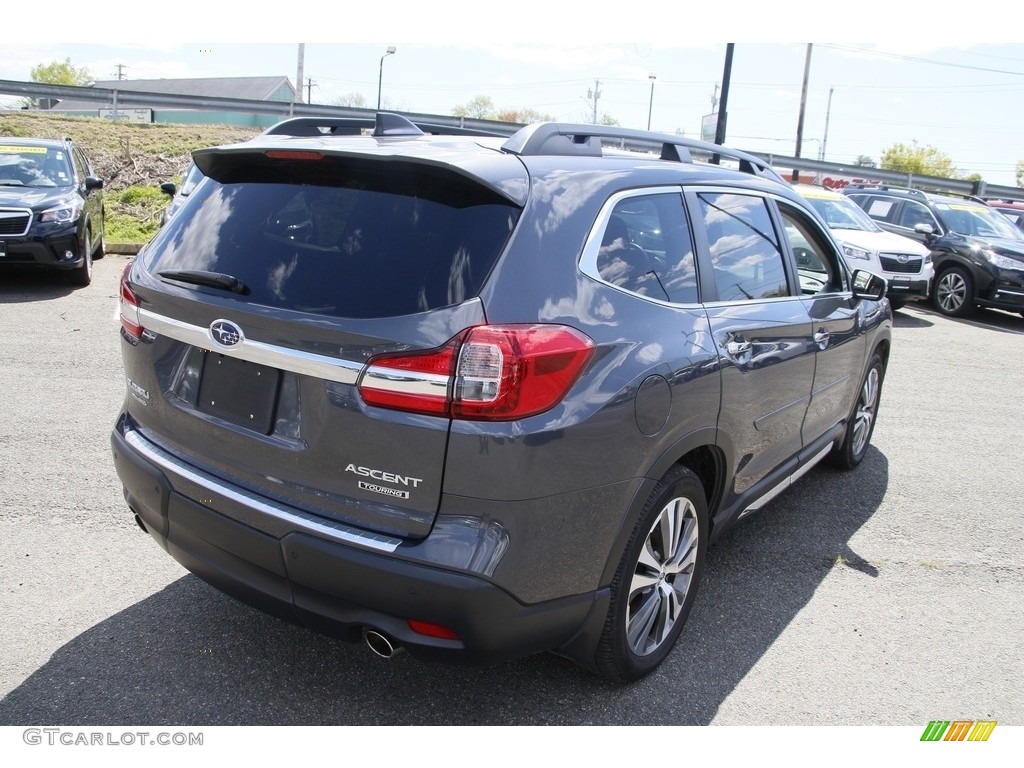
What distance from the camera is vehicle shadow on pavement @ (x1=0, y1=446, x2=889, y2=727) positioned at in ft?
9.48

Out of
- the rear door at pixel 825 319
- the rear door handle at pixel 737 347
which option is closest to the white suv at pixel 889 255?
the rear door at pixel 825 319

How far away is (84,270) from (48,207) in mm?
858

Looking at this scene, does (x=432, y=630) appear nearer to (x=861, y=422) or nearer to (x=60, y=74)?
(x=861, y=422)

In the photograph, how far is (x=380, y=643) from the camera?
2578mm

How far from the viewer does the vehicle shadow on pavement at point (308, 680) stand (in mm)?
2891

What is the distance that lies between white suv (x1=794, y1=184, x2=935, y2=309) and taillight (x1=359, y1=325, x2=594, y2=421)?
11048mm

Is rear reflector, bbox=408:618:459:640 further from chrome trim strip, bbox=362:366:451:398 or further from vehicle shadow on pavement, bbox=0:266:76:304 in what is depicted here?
vehicle shadow on pavement, bbox=0:266:76:304

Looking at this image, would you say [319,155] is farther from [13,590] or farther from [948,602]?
[948,602]

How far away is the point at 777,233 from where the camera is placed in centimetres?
415

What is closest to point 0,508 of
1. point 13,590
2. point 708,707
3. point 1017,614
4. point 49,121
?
point 13,590

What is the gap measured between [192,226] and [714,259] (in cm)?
200

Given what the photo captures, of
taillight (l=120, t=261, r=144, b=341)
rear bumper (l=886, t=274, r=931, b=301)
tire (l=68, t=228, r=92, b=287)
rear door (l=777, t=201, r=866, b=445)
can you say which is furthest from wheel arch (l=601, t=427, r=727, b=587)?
rear bumper (l=886, t=274, r=931, b=301)

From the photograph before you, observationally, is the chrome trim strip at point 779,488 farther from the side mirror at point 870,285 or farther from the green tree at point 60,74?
the green tree at point 60,74

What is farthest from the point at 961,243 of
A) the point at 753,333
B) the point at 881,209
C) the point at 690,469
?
the point at 690,469
